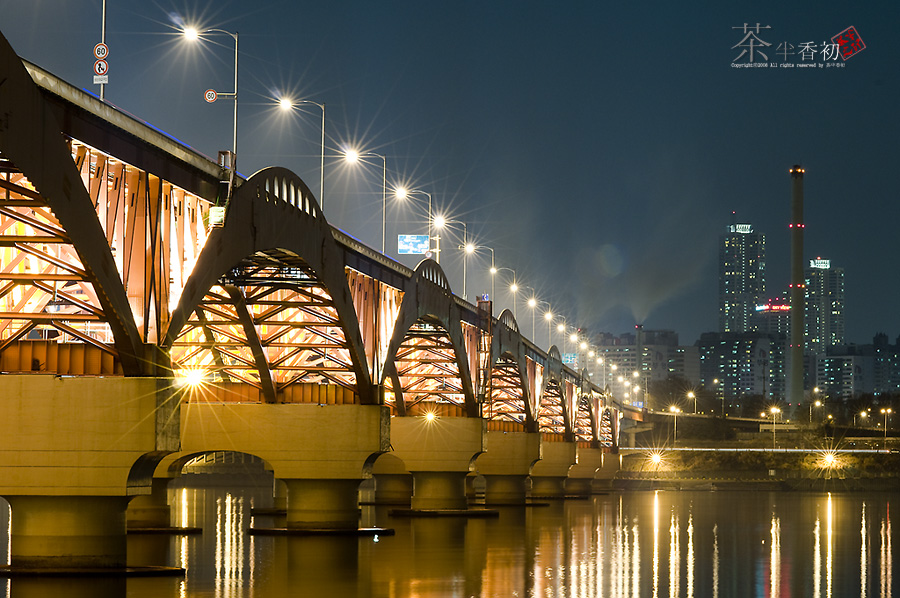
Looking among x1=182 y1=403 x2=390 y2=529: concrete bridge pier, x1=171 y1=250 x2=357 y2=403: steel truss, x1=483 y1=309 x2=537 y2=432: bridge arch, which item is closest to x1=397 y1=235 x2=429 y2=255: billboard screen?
x1=483 y1=309 x2=537 y2=432: bridge arch

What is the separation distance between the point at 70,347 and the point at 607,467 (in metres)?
139

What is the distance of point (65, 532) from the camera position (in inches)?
1385

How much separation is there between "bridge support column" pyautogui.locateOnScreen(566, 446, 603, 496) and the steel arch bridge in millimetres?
77921

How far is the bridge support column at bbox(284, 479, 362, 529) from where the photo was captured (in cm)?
5756

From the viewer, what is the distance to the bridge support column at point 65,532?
34906 millimetres

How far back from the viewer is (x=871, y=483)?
17338cm

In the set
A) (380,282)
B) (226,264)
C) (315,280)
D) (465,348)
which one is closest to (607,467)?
(465,348)

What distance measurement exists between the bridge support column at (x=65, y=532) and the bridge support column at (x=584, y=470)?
392 ft

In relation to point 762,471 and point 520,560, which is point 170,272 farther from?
point 762,471

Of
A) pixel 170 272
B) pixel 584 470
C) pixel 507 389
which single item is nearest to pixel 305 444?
pixel 170 272

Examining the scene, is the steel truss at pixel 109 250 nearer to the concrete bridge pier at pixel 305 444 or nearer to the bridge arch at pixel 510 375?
the concrete bridge pier at pixel 305 444

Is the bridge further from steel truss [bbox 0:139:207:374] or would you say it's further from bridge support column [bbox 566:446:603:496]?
bridge support column [bbox 566:446:603:496]

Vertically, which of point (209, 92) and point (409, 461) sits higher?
point (209, 92)

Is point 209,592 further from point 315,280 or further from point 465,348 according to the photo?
point 465,348
